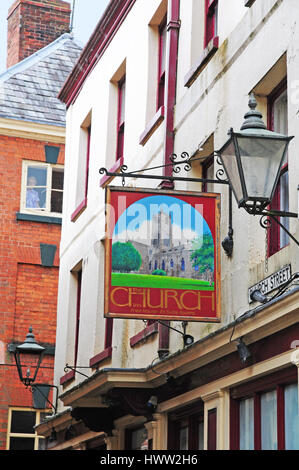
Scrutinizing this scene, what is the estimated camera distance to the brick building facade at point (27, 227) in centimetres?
2167

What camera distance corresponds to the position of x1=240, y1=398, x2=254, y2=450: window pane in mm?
9797

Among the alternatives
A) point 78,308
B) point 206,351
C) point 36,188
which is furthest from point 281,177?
point 36,188

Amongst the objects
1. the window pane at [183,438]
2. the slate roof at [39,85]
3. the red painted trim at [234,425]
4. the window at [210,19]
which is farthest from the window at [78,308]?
the red painted trim at [234,425]

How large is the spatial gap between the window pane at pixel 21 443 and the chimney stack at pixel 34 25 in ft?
34.8

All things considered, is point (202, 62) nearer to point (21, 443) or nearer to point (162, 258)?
point (162, 258)

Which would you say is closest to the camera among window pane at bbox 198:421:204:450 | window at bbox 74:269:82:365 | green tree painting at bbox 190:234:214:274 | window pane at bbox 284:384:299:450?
window pane at bbox 284:384:299:450

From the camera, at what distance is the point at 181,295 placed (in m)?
9.95

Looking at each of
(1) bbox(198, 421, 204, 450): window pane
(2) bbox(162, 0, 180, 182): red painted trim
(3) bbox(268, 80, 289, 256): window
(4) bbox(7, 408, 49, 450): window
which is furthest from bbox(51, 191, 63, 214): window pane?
(3) bbox(268, 80, 289, 256): window

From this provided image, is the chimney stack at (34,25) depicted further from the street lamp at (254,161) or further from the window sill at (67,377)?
the street lamp at (254,161)

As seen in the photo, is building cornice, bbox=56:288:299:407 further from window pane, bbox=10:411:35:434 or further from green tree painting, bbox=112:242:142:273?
window pane, bbox=10:411:35:434

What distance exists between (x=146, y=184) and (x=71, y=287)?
15.4 ft

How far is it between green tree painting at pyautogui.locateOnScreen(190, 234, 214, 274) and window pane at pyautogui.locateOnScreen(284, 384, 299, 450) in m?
1.64

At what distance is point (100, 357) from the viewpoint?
15367 millimetres

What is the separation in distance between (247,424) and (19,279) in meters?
13.2
